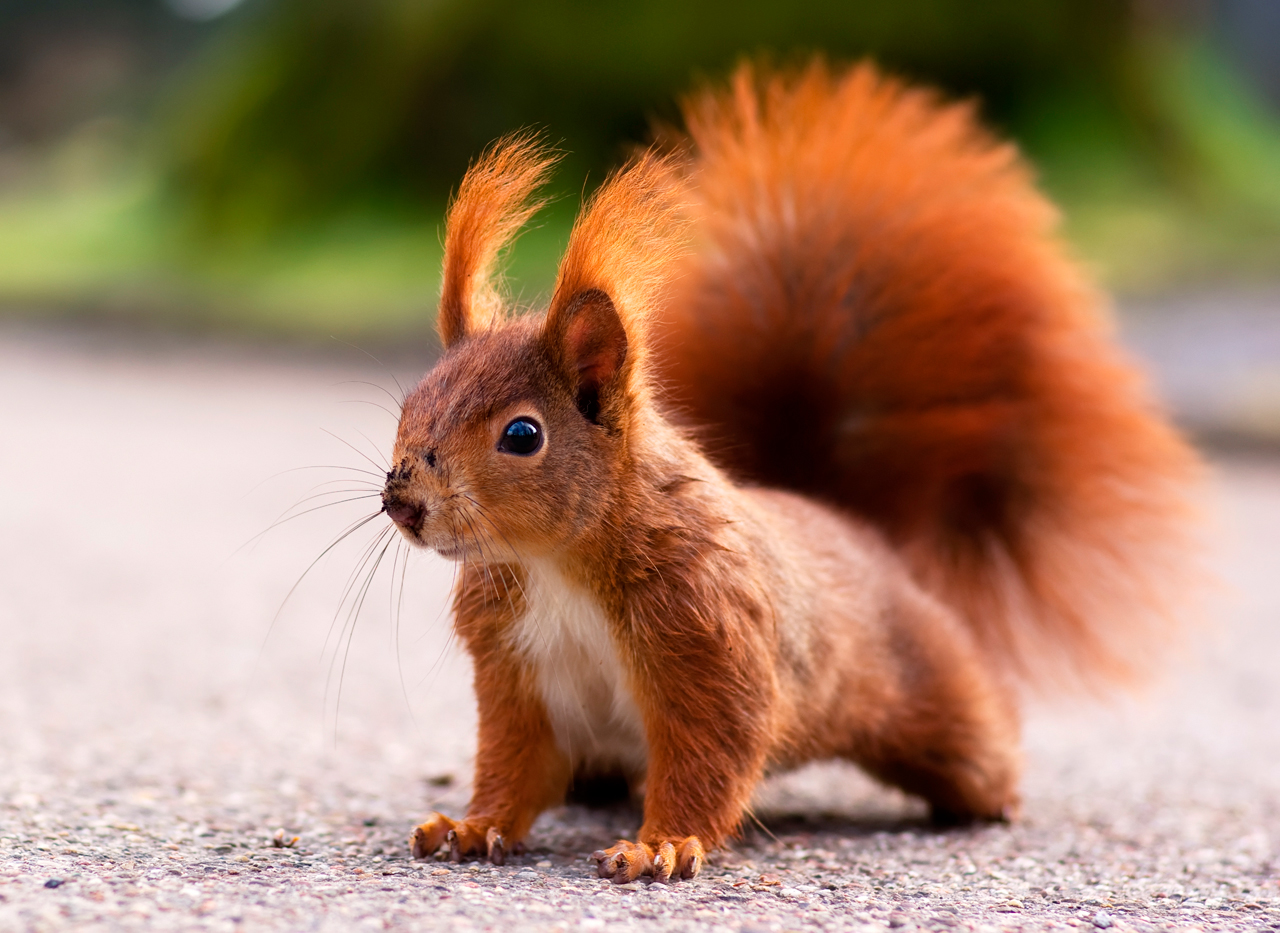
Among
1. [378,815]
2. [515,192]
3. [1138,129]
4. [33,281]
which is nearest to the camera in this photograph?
[515,192]

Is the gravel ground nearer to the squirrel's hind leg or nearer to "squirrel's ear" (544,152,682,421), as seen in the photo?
the squirrel's hind leg

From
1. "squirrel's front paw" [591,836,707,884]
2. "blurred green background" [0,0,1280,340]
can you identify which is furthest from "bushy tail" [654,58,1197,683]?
"blurred green background" [0,0,1280,340]

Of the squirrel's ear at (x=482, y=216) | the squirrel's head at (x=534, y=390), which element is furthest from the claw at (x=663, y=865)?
the squirrel's ear at (x=482, y=216)

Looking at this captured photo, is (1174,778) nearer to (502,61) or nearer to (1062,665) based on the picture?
(1062,665)

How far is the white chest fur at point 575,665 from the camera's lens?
1778 mm

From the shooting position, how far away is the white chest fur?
1778 mm

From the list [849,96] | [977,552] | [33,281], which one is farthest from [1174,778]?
[33,281]

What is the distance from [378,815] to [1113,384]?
1647mm

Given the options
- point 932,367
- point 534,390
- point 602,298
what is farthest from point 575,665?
point 932,367

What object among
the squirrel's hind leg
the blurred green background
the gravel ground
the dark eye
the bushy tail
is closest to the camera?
the gravel ground

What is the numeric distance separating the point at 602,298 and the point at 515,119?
800cm

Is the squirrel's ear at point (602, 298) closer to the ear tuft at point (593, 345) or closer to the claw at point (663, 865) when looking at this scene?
the ear tuft at point (593, 345)

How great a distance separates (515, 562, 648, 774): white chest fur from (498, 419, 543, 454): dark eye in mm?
172

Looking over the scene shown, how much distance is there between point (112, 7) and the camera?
1216cm
